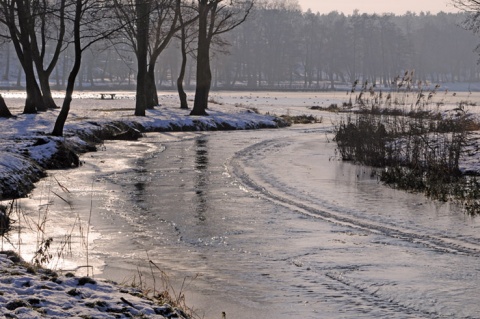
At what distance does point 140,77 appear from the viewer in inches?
1391

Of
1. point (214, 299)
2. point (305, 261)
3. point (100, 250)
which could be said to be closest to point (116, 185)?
point (100, 250)

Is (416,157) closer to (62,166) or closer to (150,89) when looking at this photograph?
(62,166)

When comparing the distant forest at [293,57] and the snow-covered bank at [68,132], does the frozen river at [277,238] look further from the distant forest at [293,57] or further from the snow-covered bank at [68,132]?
the distant forest at [293,57]

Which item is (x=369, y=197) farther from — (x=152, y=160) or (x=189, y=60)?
(x=189, y=60)

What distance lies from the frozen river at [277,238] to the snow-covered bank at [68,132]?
66cm

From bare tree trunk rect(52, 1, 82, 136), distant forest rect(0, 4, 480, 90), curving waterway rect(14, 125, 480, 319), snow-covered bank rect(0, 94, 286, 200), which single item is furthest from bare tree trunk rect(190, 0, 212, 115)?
distant forest rect(0, 4, 480, 90)

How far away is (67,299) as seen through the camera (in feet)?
21.4

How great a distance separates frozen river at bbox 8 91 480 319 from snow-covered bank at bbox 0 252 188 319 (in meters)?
0.86

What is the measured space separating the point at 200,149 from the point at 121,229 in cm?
1327

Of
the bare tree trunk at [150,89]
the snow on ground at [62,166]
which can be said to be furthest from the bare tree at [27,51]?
the bare tree trunk at [150,89]

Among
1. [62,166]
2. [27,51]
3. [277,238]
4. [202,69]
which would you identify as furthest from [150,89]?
[277,238]

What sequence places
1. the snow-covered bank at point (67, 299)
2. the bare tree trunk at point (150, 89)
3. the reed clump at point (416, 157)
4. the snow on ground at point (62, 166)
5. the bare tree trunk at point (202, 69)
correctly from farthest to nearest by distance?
the bare tree trunk at point (150, 89), the bare tree trunk at point (202, 69), the reed clump at point (416, 157), the snow on ground at point (62, 166), the snow-covered bank at point (67, 299)

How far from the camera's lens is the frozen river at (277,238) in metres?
7.88

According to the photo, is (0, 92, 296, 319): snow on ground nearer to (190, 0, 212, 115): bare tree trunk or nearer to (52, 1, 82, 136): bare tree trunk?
(52, 1, 82, 136): bare tree trunk
